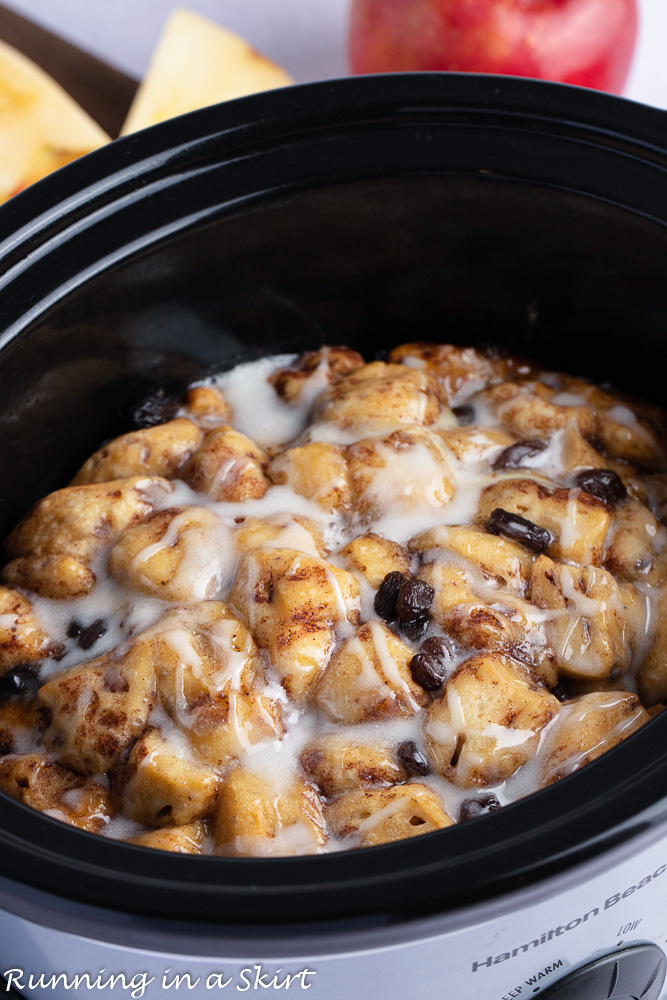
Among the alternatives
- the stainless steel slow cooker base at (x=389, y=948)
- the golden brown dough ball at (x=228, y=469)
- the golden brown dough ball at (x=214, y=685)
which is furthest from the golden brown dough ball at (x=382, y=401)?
the stainless steel slow cooker base at (x=389, y=948)

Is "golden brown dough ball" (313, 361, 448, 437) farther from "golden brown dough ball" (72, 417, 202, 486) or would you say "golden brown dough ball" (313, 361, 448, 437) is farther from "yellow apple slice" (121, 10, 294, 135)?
"yellow apple slice" (121, 10, 294, 135)

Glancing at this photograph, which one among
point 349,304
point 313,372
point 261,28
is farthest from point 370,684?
point 261,28

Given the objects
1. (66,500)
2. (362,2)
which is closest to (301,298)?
(66,500)

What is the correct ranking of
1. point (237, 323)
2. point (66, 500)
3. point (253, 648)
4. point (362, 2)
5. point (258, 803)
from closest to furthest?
point (258, 803), point (253, 648), point (66, 500), point (237, 323), point (362, 2)

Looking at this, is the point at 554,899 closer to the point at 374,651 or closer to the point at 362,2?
the point at 374,651

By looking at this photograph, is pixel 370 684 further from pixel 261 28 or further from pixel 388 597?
pixel 261 28

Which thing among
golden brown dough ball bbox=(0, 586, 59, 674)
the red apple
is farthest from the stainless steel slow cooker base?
the red apple

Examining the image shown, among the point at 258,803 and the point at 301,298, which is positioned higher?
the point at 301,298
